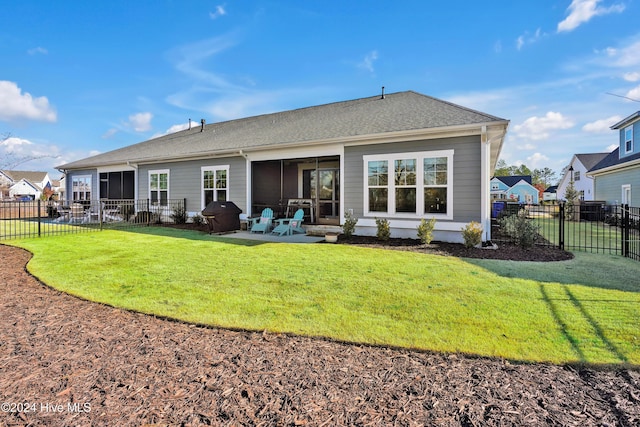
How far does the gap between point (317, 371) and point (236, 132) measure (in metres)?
14.0

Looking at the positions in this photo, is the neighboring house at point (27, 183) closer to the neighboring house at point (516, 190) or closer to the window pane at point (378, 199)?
the window pane at point (378, 199)

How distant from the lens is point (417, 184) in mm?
9109

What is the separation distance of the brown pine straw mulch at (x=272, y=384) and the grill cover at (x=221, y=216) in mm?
7577

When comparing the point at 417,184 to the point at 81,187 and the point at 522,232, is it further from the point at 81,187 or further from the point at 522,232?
the point at 81,187

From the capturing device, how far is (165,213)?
14.9 meters

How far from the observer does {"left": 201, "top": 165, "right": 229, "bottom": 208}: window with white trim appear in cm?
1308

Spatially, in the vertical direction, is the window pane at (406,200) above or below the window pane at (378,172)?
below

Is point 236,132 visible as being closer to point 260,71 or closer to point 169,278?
point 260,71

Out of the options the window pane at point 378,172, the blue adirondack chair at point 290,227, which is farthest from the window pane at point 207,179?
the window pane at point 378,172

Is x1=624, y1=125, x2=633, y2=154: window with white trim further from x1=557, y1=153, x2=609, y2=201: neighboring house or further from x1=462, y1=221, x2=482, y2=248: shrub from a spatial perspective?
x1=462, y1=221, x2=482, y2=248: shrub

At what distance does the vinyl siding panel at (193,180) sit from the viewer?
1257cm

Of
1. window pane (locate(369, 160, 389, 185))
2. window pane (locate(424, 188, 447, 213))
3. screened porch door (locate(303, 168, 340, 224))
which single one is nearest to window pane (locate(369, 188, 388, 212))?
window pane (locate(369, 160, 389, 185))

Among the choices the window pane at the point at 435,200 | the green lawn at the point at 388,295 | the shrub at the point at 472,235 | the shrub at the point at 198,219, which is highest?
the window pane at the point at 435,200

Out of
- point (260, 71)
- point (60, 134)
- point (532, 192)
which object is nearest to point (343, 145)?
point (260, 71)
